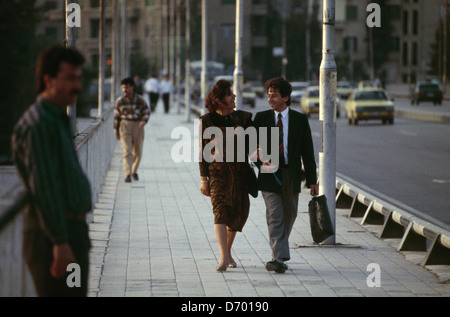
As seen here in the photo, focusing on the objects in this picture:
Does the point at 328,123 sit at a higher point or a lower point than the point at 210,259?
higher

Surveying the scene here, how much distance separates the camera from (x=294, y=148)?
9.30 m

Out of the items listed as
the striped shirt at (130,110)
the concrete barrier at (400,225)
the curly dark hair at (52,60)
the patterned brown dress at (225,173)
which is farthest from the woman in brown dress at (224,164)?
the striped shirt at (130,110)

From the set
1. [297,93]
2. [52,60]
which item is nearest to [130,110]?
[52,60]

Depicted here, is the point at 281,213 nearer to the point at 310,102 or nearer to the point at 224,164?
the point at 224,164

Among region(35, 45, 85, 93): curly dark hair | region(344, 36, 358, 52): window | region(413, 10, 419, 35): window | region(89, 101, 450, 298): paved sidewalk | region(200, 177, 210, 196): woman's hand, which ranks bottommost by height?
region(89, 101, 450, 298): paved sidewalk

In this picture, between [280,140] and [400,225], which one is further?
[400,225]

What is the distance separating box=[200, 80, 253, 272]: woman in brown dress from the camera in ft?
30.1

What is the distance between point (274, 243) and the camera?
30.0 feet

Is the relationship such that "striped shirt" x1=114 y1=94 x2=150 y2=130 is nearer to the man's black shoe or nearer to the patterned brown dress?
the patterned brown dress

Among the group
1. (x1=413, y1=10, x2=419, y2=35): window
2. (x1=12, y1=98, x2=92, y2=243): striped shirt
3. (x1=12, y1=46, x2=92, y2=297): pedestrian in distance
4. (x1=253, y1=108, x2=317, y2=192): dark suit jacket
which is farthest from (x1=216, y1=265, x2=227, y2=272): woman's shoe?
(x1=413, y1=10, x2=419, y2=35): window

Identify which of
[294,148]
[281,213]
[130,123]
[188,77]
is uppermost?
[188,77]

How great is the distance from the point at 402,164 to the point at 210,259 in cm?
1333

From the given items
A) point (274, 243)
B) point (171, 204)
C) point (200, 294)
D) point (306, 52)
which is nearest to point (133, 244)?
point (274, 243)

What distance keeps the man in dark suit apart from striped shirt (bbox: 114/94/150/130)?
28.5ft
